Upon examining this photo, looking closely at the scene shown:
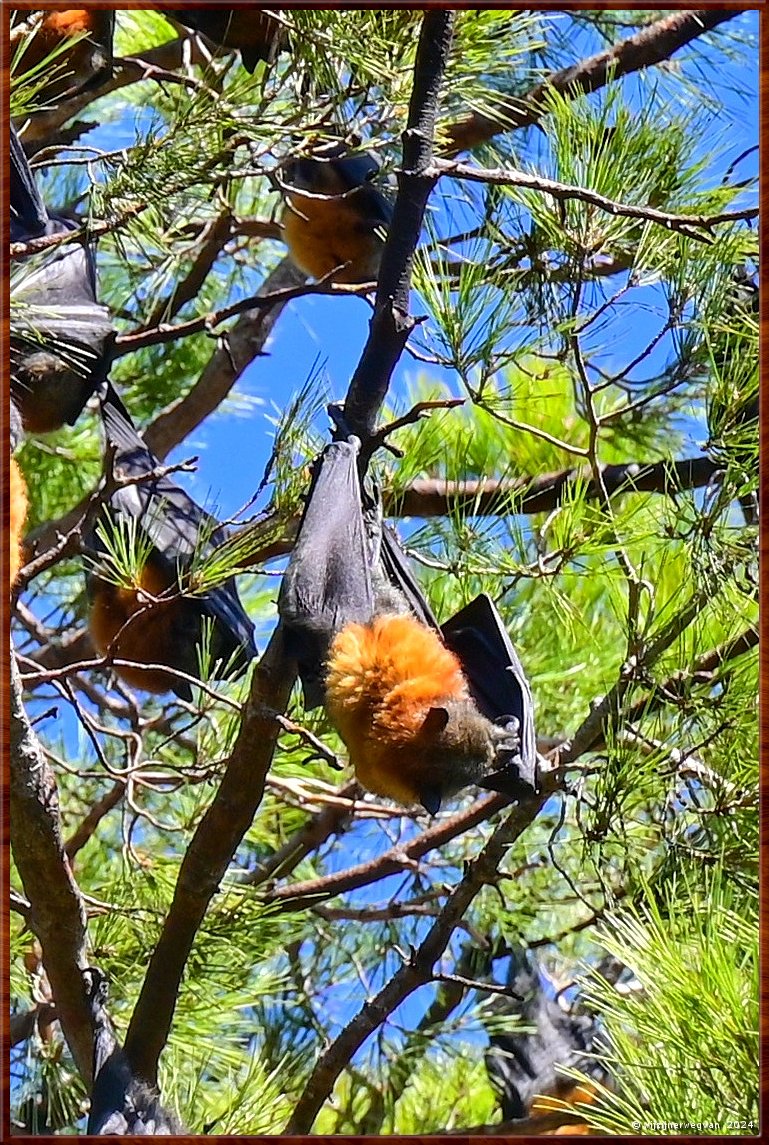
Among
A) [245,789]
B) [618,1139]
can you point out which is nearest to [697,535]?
[245,789]

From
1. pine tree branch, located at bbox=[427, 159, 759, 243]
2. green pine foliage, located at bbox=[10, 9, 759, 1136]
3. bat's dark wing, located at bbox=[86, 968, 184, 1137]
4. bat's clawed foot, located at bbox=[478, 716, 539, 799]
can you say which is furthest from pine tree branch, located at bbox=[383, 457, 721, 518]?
bat's dark wing, located at bbox=[86, 968, 184, 1137]

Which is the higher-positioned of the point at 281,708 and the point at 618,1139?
the point at 281,708

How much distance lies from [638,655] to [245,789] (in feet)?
1.82

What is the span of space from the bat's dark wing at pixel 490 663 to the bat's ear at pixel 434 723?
119 mm

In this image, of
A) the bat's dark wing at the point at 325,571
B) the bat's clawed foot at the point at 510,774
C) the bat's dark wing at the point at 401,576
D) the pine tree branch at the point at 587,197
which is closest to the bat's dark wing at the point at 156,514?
the bat's dark wing at the point at 401,576

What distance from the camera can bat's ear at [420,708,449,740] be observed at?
1889mm

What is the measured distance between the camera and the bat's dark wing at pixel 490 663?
6.61ft

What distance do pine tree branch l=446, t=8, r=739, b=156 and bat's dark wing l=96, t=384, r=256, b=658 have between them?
76cm

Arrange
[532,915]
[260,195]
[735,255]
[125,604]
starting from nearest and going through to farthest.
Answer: [735,255]
[125,604]
[532,915]
[260,195]

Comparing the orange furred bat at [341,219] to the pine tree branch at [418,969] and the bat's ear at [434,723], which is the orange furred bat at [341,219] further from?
the pine tree branch at [418,969]

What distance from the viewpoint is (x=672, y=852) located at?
5.51ft

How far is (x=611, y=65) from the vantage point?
2371 millimetres

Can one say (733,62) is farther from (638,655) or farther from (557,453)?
(638,655)

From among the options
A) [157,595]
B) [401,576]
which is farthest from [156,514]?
[401,576]
